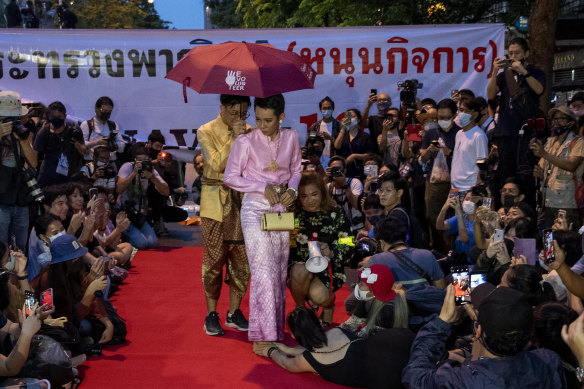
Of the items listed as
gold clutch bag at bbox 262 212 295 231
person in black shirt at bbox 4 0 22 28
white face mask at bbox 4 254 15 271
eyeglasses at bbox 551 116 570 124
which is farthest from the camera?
person in black shirt at bbox 4 0 22 28

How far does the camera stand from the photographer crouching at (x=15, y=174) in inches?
263

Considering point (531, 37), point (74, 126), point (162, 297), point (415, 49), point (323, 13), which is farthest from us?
point (323, 13)

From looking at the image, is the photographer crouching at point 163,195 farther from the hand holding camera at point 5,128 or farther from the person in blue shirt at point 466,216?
the person in blue shirt at point 466,216

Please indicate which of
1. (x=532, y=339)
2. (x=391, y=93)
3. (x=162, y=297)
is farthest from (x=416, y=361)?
(x=391, y=93)

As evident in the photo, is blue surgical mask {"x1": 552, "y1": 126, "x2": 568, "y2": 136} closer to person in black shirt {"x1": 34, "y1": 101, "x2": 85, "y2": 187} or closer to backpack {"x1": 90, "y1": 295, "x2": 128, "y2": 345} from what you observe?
backpack {"x1": 90, "y1": 295, "x2": 128, "y2": 345}

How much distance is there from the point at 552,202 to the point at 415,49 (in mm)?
3804

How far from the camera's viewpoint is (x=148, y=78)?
34.8 feet

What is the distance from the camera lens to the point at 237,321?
19.5ft

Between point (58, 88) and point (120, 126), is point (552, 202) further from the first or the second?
point (58, 88)

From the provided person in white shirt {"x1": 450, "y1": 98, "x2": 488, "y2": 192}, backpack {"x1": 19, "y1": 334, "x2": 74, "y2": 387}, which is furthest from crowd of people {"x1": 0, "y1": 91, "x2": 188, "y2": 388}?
person in white shirt {"x1": 450, "y1": 98, "x2": 488, "y2": 192}

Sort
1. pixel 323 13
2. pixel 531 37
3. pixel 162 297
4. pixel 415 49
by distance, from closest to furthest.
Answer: pixel 162 297
pixel 415 49
pixel 531 37
pixel 323 13

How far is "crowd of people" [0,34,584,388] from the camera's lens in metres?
3.89

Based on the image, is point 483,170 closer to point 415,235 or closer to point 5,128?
point 415,235

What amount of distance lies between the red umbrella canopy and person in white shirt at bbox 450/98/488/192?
236 cm
